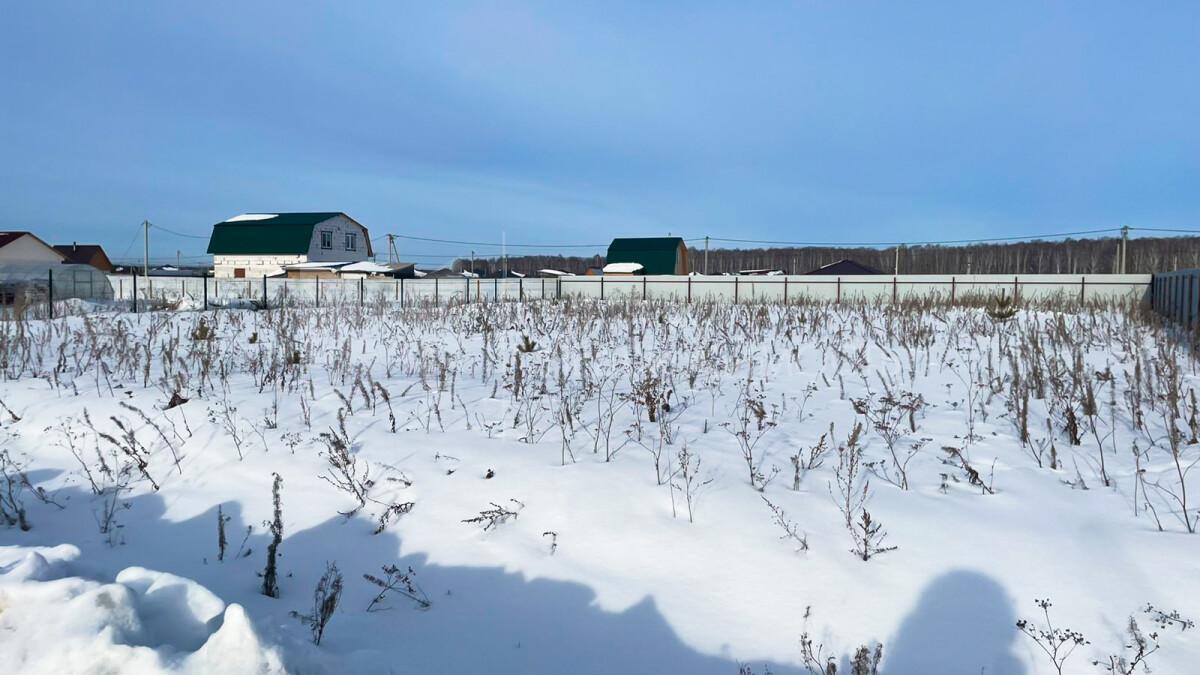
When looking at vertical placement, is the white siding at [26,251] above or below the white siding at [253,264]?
above

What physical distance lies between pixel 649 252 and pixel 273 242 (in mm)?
26156

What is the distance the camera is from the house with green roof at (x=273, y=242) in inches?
1652

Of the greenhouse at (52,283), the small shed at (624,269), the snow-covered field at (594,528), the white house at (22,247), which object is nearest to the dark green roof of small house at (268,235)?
the white house at (22,247)

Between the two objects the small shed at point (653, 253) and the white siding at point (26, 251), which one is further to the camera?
the small shed at point (653, 253)

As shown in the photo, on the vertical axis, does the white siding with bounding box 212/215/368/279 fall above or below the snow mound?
above

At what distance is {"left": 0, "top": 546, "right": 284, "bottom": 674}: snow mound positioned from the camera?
151 cm

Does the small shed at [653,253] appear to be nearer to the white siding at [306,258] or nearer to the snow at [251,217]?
the white siding at [306,258]

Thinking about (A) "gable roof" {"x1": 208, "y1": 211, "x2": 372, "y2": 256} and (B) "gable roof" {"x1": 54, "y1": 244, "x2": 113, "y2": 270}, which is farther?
(B) "gable roof" {"x1": 54, "y1": 244, "x2": 113, "y2": 270}

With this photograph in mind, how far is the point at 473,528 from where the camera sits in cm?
301

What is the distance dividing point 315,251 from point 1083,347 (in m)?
43.1

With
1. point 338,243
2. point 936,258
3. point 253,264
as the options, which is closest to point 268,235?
point 253,264

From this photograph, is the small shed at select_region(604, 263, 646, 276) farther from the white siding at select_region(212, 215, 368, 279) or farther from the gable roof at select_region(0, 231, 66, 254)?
the gable roof at select_region(0, 231, 66, 254)

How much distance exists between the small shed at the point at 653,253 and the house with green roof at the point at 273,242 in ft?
66.0

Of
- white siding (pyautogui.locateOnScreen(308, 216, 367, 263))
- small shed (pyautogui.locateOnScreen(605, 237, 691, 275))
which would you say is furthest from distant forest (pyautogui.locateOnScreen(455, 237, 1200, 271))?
white siding (pyautogui.locateOnScreen(308, 216, 367, 263))
